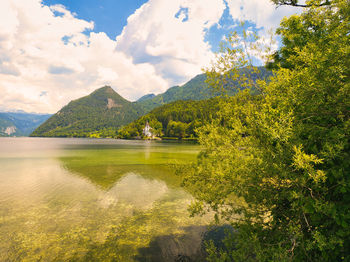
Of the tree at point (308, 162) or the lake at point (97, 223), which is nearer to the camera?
the tree at point (308, 162)

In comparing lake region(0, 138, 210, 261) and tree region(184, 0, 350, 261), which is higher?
tree region(184, 0, 350, 261)

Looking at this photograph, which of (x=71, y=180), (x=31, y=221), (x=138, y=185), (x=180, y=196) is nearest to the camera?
(x=31, y=221)

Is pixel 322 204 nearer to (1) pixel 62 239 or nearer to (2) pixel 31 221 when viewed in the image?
(1) pixel 62 239

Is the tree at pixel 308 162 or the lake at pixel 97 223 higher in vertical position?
the tree at pixel 308 162

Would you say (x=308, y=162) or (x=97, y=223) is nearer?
(x=308, y=162)

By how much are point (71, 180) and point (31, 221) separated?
523 inches

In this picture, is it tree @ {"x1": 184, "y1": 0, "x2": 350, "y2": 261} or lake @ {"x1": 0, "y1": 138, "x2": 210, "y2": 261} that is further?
lake @ {"x1": 0, "y1": 138, "x2": 210, "y2": 261}

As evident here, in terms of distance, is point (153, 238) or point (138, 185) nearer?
point (153, 238)

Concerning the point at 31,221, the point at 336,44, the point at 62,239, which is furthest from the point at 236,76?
the point at 31,221

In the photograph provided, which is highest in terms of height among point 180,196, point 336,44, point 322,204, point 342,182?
point 336,44

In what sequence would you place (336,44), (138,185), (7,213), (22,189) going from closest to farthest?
1. (336,44)
2. (7,213)
3. (22,189)
4. (138,185)

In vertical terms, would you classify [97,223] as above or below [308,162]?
below

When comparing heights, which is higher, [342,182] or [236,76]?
[236,76]

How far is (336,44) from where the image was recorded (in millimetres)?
5148
